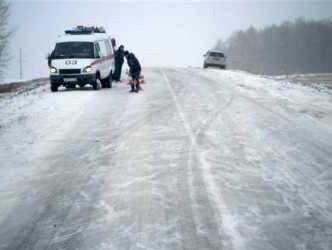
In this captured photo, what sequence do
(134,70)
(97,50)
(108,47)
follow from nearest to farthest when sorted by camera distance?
(134,70), (97,50), (108,47)

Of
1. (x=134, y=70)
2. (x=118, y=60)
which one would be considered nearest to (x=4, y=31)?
(x=118, y=60)

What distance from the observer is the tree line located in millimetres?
109431

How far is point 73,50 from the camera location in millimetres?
21562

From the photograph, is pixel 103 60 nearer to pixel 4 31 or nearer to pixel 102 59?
pixel 102 59

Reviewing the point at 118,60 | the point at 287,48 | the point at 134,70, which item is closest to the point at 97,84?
the point at 134,70

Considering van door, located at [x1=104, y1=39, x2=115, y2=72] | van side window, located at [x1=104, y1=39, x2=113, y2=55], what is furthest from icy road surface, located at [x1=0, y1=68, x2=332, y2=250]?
van side window, located at [x1=104, y1=39, x2=113, y2=55]

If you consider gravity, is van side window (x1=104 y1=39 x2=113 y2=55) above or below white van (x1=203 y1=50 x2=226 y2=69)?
above

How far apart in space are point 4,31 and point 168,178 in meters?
50.4

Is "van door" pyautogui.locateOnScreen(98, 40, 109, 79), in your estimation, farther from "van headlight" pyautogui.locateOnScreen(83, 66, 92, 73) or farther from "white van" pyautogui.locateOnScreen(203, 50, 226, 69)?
"white van" pyautogui.locateOnScreen(203, 50, 226, 69)

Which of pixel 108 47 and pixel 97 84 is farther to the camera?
pixel 108 47

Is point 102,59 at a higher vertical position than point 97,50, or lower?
lower

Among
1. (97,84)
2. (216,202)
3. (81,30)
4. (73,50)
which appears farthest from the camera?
(81,30)

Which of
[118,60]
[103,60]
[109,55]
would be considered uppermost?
[109,55]

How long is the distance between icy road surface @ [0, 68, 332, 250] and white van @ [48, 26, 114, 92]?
582 centimetres
